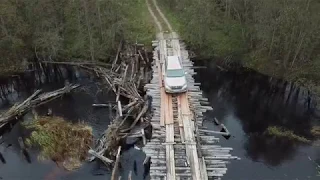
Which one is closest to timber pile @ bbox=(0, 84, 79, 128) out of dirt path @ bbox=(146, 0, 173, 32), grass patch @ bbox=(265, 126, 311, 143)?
dirt path @ bbox=(146, 0, 173, 32)

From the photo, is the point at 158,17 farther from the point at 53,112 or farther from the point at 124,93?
the point at 53,112

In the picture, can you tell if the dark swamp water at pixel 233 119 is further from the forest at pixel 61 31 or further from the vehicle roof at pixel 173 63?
the vehicle roof at pixel 173 63

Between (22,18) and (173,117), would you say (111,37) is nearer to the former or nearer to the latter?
(22,18)

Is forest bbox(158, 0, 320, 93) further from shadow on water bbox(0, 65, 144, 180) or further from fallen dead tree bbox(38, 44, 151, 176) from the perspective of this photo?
shadow on water bbox(0, 65, 144, 180)

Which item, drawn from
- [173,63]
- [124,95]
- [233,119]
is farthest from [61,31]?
[233,119]

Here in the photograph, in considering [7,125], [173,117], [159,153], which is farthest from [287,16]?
[7,125]

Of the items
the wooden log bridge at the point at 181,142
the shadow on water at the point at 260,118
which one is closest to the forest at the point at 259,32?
the shadow on water at the point at 260,118
